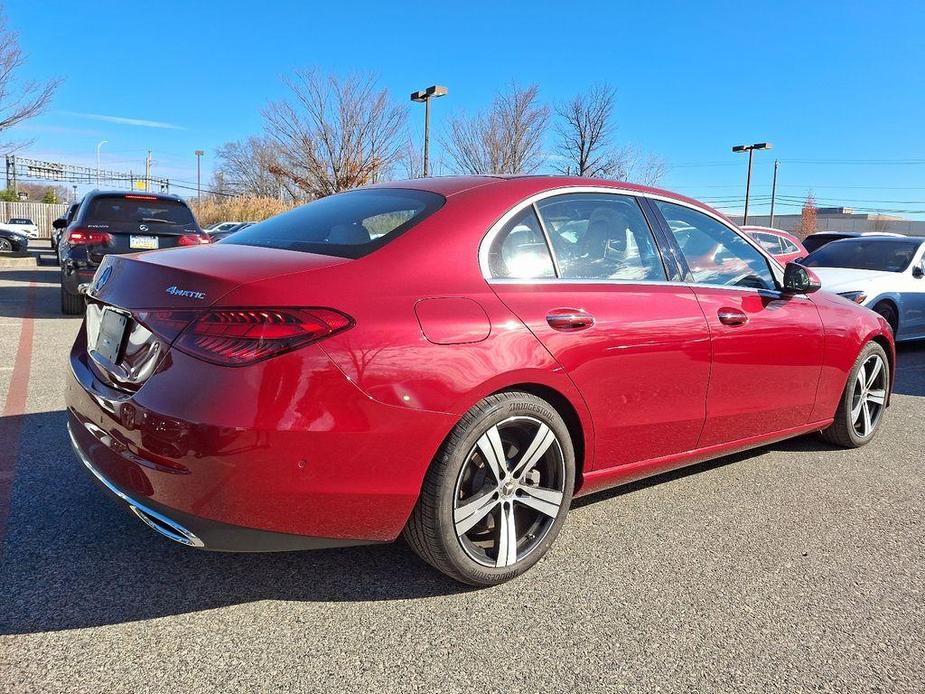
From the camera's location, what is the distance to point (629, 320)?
305cm

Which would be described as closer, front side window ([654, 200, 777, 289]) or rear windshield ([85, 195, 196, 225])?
front side window ([654, 200, 777, 289])

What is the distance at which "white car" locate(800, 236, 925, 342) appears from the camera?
8.47m

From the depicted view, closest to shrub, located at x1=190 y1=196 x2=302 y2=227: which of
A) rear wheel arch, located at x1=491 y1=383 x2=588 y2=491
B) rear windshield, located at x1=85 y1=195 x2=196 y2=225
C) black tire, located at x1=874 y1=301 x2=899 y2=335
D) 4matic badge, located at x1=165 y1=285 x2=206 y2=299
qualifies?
rear windshield, located at x1=85 y1=195 x2=196 y2=225

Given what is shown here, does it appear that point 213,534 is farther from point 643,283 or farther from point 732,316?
point 732,316

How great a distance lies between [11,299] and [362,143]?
14848 mm

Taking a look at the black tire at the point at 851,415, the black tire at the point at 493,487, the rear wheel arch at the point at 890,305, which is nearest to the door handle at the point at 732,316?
the black tire at the point at 493,487

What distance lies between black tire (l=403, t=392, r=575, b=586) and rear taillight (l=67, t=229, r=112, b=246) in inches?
291

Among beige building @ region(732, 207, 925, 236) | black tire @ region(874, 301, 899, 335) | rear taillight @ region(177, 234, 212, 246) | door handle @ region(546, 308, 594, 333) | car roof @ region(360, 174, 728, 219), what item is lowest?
black tire @ region(874, 301, 899, 335)

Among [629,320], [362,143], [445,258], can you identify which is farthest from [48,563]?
[362,143]

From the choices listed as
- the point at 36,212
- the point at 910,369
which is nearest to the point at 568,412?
the point at 910,369

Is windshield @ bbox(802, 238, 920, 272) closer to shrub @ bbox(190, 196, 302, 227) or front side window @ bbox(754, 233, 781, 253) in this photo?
front side window @ bbox(754, 233, 781, 253)

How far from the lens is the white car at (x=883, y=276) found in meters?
8.47

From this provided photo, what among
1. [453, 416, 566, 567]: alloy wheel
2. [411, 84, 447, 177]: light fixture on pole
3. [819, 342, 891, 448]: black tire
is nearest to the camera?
[453, 416, 566, 567]: alloy wheel

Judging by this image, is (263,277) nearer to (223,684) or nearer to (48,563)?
(223,684)
